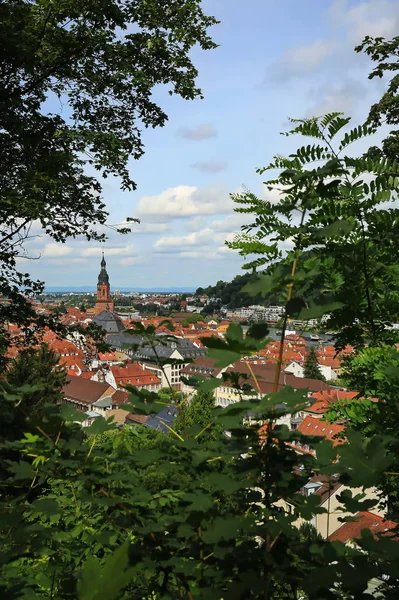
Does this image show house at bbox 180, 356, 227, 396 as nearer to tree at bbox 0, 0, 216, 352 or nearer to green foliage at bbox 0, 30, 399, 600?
green foliage at bbox 0, 30, 399, 600

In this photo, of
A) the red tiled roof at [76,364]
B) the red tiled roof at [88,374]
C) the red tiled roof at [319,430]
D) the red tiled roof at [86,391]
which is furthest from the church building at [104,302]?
the red tiled roof at [319,430]

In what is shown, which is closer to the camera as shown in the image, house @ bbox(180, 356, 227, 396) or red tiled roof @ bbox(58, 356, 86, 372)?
house @ bbox(180, 356, 227, 396)

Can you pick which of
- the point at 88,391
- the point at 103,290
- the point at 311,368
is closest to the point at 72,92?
the point at 88,391

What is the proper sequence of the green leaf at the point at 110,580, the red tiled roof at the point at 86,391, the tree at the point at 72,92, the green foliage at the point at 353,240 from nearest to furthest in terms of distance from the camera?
the green leaf at the point at 110,580
the green foliage at the point at 353,240
the tree at the point at 72,92
the red tiled roof at the point at 86,391

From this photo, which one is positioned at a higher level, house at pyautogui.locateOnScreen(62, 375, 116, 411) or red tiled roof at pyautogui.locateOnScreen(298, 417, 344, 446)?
red tiled roof at pyautogui.locateOnScreen(298, 417, 344, 446)

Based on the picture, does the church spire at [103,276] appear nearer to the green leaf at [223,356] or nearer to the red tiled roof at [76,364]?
the red tiled roof at [76,364]

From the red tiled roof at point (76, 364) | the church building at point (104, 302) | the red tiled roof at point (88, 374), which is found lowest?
the red tiled roof at point (88, 374)

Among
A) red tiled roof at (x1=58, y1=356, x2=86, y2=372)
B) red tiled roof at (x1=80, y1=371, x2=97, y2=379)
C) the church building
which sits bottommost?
red tiled roof at (x1=80, y1=371, x2=97, y2=379)

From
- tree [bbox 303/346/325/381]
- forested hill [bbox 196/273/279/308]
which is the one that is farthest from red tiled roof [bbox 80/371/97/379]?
forested hill [bbox 196/273/279/308]

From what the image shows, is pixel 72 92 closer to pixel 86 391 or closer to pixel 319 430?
pixel 319 430

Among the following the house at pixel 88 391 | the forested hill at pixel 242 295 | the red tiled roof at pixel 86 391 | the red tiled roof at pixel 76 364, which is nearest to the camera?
the forested hill at pixel 242 295

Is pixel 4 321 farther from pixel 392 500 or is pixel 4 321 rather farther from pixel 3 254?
pixel 392 500

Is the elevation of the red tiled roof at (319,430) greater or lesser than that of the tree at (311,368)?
greater

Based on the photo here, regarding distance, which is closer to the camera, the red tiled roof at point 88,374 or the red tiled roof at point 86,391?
the red tiled roof at point 86,391
